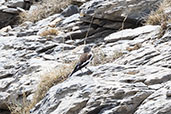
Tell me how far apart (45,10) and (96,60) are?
552 cm

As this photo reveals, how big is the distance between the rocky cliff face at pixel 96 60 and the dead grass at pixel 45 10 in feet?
1.43

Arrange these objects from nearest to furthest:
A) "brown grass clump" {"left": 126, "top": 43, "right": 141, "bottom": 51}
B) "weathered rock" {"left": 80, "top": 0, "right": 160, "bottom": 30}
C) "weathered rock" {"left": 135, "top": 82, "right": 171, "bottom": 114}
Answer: "weathered rock" {"left": 135, "top": 82, "right": 171, "bottom": 114}, "brown grass clump" {"left": 126, "top": 43, "right": 141, "bottom": 51}, "weathered rock" {"left": 80, "top": 0, "right": 160, "bottom": 30}

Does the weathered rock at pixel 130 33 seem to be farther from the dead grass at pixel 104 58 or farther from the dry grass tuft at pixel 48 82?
the dry grass tuft at pixel 48 82

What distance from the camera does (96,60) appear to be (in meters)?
6.32

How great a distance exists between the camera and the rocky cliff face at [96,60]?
4.58 meters

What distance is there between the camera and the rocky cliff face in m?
4.58

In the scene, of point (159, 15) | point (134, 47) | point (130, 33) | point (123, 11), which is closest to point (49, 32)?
point (123, 11)

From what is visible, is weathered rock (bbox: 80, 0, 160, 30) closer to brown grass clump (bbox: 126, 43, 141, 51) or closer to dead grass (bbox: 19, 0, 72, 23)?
brown grass clump (bbox: 126, 43, 141, 51)

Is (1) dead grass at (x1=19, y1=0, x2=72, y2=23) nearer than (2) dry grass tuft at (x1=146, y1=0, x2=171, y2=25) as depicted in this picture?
No

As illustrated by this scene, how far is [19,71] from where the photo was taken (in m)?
7.76

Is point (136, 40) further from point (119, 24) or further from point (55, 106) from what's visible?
point (55, 106)

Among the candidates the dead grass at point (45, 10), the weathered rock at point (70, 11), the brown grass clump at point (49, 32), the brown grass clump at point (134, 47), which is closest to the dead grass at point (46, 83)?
the brown grass clump at point (134, 47)

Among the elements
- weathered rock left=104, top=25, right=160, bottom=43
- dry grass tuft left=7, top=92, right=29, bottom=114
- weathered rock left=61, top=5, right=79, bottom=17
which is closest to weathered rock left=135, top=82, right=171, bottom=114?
dry grass tuft left=7, top=92, right=29, bottom=114

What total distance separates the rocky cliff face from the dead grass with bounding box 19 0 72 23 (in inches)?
17.1
